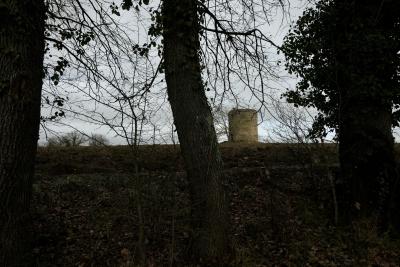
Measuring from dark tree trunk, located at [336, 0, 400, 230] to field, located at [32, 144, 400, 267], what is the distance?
0.59 meters

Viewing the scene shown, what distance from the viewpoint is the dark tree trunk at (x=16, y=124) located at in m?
5.14

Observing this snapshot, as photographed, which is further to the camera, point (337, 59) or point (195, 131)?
point (337, 59)

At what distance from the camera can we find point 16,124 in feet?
17.2

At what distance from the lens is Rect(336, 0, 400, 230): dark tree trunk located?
26.8 feet

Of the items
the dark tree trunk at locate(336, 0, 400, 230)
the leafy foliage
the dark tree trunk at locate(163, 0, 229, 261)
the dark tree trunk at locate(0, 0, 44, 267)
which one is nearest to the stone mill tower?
the leafy foliage

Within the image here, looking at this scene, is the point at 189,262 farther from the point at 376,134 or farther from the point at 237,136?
the point at 237,136

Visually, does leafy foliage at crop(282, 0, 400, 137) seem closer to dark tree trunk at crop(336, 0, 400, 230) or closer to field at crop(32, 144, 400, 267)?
dark tree trunk at crop(336, 0, 400, 230)

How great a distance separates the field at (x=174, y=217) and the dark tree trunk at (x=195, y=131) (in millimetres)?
324

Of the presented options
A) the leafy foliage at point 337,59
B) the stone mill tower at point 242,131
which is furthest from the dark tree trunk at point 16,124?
the stone mill tower at point 242,131

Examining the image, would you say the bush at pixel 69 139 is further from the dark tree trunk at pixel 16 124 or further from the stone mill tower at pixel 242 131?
the stone mill tower at pixel 242 131

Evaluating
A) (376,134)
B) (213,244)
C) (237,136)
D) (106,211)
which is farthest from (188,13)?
(237,136)

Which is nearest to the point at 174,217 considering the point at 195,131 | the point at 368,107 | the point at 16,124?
the point at 195,131

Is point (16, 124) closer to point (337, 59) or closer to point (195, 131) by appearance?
point (195, 131)

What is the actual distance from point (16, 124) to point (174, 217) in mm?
2400
